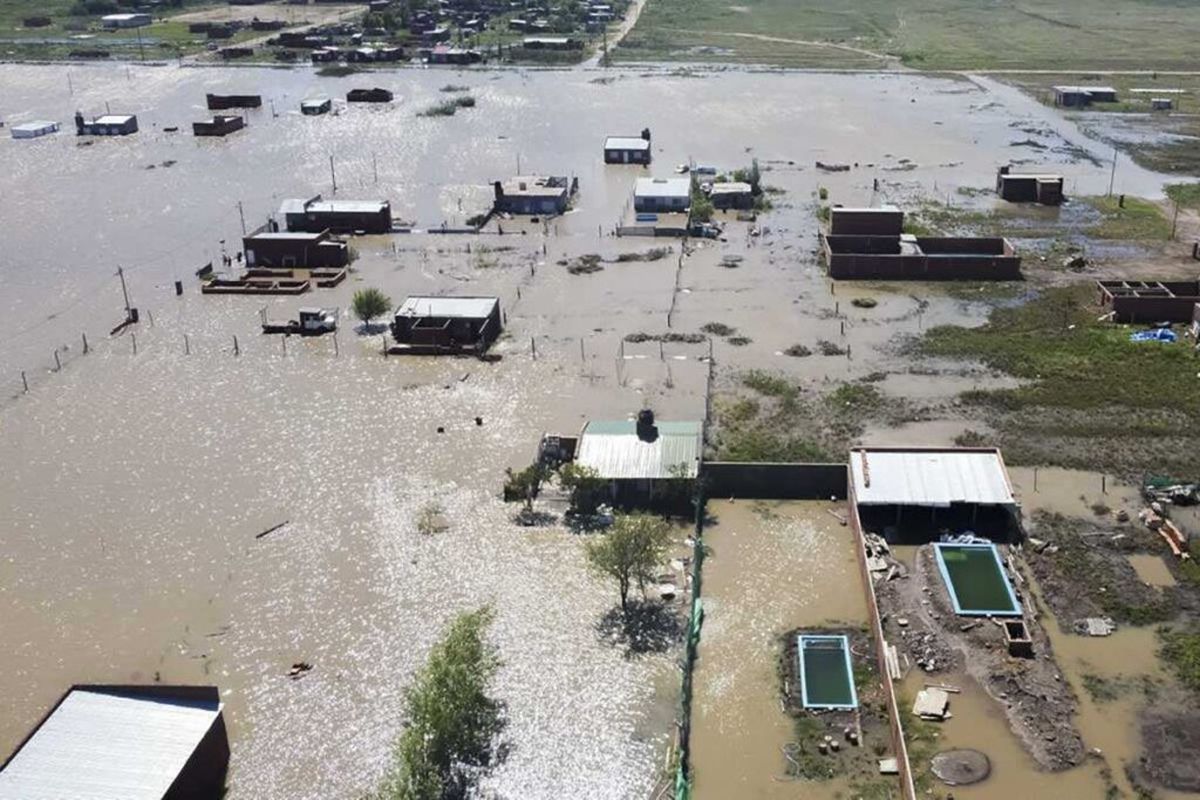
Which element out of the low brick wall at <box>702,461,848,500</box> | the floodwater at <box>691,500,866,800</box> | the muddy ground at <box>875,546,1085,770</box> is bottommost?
the floodwater at <box>691,500,866,800</box>

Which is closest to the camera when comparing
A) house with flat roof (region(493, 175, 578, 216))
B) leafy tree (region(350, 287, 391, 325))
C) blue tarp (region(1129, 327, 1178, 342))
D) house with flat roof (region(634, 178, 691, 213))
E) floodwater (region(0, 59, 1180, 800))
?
floodwater (region(0, 59, 1180, 800))

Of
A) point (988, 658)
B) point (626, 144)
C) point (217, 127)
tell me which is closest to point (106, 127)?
point (217, 127)

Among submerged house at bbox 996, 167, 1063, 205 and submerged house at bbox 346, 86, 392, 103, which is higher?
submerged house at bbox 346, 86, 392, 103

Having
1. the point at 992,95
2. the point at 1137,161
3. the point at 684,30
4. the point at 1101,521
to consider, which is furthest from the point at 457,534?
the point at 684,30

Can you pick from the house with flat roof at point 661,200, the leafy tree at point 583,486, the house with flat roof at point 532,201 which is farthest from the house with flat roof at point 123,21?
the leafy tree at point 583,486

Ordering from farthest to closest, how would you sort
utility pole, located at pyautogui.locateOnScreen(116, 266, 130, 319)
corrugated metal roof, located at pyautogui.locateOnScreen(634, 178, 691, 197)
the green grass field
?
the green grass field
corrugated metal roof, located at pyautogui.locateOnScreen(634, 178, 691, 197)
utility pole, located at pyautogui.locateOnScreen(116, 266, 130, 319)

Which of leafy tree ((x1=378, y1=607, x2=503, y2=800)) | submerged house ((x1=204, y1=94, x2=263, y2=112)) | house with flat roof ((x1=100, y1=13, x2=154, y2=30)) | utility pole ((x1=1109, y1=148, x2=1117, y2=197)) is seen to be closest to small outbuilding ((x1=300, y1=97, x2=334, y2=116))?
submerged house ((x1=204, y1=94, x2=263, y2=112))

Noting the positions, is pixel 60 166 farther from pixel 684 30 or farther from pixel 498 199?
pixel 684 30

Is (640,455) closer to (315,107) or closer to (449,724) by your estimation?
(449,724)

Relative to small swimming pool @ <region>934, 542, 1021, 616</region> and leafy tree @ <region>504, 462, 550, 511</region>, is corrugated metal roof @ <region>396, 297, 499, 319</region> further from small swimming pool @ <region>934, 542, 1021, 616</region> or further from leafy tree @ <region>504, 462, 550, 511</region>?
small swimming pool @ <region>934, 542, 1021, 616</region>
